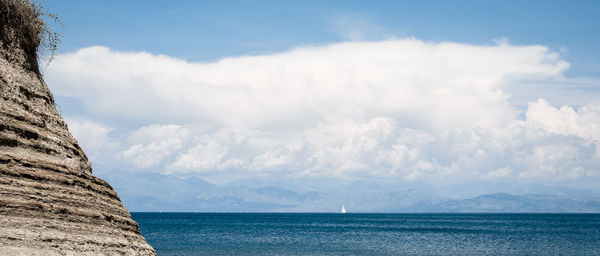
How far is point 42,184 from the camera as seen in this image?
52.1ft

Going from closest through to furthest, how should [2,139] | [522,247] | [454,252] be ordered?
[2,139]
[454,252]
[522,247]

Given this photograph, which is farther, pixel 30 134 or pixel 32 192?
pixel 30 134

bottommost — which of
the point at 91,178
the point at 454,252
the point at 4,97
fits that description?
the point at 454,252

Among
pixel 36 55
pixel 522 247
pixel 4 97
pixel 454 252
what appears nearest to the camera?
pixel 4 97

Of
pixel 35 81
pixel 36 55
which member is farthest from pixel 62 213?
pixel 36 55

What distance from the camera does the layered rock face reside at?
14.8 meters

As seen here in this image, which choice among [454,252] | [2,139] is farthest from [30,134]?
[454,252]

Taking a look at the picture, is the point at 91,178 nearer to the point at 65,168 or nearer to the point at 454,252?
the point at 65,168

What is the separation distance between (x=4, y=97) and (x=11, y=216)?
13.9ft

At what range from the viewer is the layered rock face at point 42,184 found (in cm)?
1476

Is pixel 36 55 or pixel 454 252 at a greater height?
pixel 36 55

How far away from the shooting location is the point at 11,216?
47.6ft

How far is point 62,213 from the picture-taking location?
52.4ft

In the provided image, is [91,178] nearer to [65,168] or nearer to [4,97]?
[65,168]
